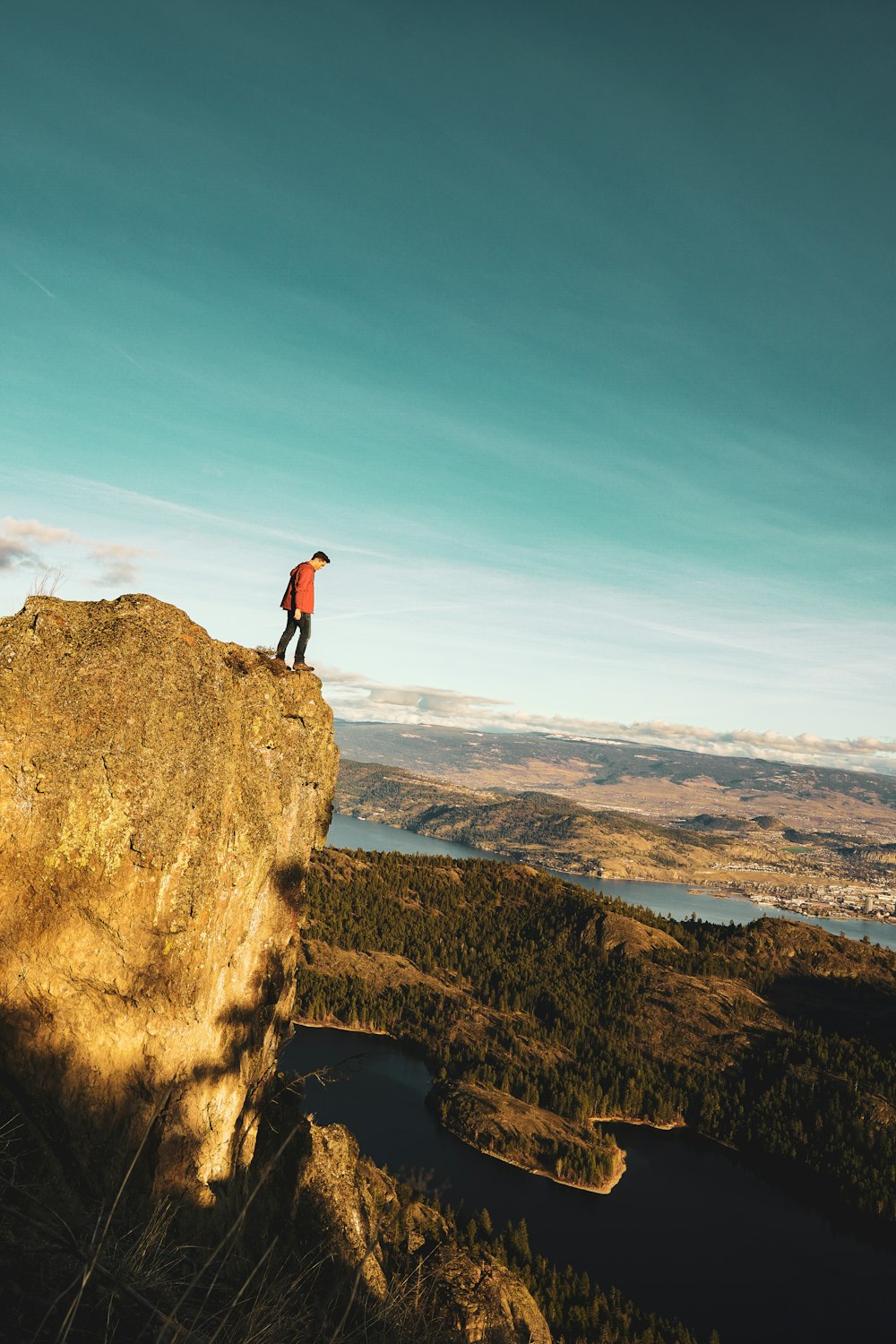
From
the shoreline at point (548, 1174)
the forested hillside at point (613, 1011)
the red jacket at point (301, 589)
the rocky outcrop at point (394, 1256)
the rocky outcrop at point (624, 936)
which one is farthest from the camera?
the rocky outcrop at point (624, 936)

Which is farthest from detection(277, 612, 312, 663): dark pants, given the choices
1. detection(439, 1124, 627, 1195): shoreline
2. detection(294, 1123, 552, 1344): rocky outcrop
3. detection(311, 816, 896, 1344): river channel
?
detection(439, 1124, 627, 1195): shoreline

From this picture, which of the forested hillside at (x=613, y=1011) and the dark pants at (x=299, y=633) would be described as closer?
the dark pants at (x=299, y=633)

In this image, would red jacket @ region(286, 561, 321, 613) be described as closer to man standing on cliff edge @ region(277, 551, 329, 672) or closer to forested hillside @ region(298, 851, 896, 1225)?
man standing on cliff edge @ region(277, 551, 329, 672)

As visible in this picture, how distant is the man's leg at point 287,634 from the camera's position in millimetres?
24359

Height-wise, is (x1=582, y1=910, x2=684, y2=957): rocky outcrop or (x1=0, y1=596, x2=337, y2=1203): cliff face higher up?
(x1=0, y1=596, x2=337, y2=1203): cliff face

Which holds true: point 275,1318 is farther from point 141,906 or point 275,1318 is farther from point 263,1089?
point 263,1089

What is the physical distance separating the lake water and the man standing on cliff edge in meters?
58.5

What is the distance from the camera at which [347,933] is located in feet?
511

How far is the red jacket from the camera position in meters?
23.0

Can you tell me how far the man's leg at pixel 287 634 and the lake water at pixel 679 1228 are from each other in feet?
190

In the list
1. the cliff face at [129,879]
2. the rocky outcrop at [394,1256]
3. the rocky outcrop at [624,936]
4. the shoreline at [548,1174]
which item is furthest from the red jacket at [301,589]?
the rocky outcrop at [624,936]

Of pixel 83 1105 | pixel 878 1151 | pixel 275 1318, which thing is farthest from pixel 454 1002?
pixel 275 1318

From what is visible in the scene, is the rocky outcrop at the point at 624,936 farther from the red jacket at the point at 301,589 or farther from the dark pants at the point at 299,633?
the red jacket at the point at 301,589

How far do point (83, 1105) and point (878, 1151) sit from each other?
4803 inches
